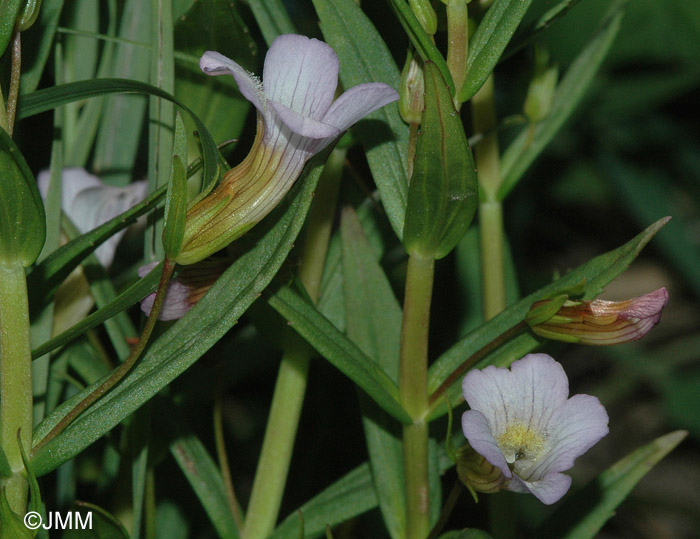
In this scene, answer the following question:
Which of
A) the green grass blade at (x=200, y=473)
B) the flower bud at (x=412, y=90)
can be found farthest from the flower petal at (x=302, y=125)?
the green grass blade at (x=200, y=473)

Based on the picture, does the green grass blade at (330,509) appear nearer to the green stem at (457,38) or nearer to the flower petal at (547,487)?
the flower petal at (547,487)

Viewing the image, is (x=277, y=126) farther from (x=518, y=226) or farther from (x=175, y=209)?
(x=518, y=226)

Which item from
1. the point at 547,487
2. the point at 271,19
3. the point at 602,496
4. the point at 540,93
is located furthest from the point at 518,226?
the point at 547,487

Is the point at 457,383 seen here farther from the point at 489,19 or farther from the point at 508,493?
the point at 489,19

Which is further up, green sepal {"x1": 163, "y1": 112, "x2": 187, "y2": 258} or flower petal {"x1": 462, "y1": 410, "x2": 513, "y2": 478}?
green sepal {"x1": 163, "y1": 112, "x2": 187, "y2": 258}

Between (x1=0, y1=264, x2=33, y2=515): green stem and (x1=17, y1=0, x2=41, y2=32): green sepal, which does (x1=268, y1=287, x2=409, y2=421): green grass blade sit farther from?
(x1=17, y1=0, x2=41, y2=32): green sepal

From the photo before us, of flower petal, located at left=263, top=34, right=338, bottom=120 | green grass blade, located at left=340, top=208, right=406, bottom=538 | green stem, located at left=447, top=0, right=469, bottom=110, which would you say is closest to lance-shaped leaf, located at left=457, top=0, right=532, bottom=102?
green stem, located at left=447, top=0, right=469, bottom=110

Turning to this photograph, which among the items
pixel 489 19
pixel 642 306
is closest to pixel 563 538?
pixel 642 306
